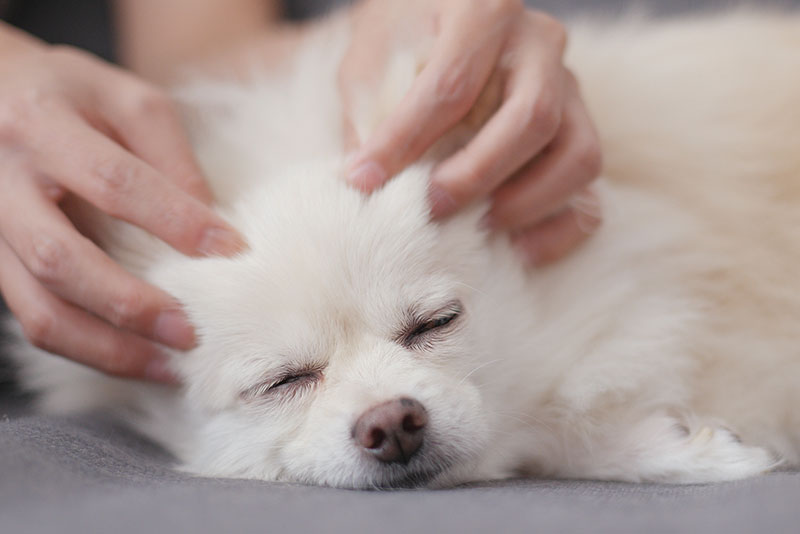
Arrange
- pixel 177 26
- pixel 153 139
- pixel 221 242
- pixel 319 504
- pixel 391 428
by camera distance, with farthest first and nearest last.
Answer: pixel 177 26 → pixel 153 139 → pixel 221 242 → pixel 391 428 → pixel 319 504

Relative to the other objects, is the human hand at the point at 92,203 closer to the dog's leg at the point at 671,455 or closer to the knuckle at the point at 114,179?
the knuckle at the point at 114,179

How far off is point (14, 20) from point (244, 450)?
1.67 metres

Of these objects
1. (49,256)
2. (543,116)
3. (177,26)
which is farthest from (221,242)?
(177,26)

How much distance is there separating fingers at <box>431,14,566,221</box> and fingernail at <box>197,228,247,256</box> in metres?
0.31

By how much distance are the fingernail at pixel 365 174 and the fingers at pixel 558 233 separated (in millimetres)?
297

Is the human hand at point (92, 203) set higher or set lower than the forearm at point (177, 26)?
lower

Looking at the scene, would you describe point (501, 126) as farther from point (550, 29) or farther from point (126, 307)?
point (126, 307)

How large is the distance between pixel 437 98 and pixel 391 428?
504mm

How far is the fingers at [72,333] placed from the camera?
1.18m

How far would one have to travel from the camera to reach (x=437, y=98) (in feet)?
3.75

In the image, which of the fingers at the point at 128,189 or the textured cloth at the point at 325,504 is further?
the fingers at the point at 128,189

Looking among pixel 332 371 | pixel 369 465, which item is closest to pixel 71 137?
pixel 332 371

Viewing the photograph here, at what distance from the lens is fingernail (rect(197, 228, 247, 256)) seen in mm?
1115

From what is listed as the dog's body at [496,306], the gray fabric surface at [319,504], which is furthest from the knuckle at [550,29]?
the gray fabric surface at [319,504]
